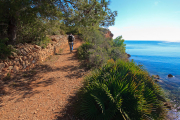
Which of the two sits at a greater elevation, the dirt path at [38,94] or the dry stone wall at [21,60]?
the dry stone wall at [21,60]

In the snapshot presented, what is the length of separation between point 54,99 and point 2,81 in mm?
2735

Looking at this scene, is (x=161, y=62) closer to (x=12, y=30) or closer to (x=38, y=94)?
(x=38, y=94)

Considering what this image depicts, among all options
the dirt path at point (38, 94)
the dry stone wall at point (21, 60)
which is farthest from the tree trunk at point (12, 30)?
the dirt path at point (38, 94)

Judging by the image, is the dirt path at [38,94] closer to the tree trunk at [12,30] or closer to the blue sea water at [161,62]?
the tree trunk at [12,30]

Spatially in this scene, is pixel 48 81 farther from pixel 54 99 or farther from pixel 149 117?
pixel 149 117

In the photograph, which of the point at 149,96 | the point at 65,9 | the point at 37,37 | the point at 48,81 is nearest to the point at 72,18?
the point at 65,9

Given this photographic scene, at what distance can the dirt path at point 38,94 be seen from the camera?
318cm

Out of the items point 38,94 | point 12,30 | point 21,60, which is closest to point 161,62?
point 38,94

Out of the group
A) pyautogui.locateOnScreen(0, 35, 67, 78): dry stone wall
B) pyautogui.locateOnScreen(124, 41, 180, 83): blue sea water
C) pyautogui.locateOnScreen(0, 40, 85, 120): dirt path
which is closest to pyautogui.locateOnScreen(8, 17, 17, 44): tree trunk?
pyautogui.locateOnScreen(0, 35, 67, 78): dry stone wall

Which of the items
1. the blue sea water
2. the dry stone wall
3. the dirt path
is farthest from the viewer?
the blue sea water

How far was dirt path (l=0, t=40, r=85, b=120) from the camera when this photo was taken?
318 centimetres

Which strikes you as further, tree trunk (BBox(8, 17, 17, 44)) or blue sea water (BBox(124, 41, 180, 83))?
blue sea water (BBox(124, 41, 180, 83))

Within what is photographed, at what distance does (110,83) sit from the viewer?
2990mm

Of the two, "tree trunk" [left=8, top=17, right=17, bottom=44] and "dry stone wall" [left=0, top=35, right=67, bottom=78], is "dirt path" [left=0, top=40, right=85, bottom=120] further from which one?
"tree trunk" [left=8, top=17, right=17, bottom=44]
